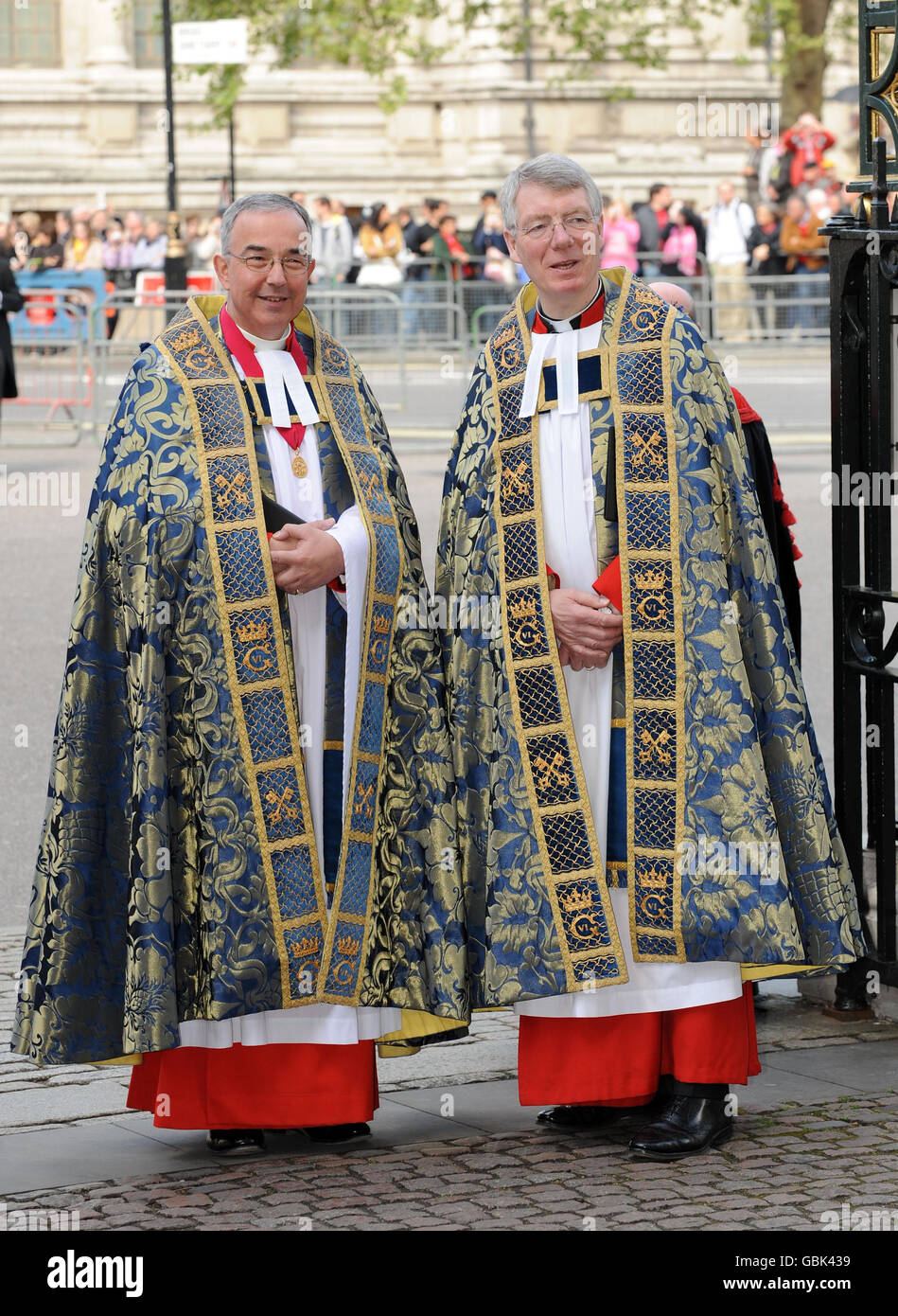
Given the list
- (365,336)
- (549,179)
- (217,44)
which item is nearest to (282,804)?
(549,179)

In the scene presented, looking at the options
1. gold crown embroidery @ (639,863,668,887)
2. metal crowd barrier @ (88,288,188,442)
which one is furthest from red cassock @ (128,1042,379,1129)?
metal crowd barrier @ (88,288,188,442)

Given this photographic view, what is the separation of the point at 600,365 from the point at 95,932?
164 cm

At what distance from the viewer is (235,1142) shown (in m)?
4.99

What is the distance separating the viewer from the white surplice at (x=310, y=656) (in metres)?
4.96

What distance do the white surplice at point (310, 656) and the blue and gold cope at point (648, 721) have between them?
269 mm

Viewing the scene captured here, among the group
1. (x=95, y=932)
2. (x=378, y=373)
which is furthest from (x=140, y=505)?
(x=378, y=373)

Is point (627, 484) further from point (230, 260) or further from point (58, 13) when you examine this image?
point (58, 13)

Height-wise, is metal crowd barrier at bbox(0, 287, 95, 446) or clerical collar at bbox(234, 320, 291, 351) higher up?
metal crowd barrier at bbox(0, 287, 95, 446)

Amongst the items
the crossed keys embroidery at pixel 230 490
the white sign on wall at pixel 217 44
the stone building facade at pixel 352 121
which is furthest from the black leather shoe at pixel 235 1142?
the stone building facade at pixel 352 121

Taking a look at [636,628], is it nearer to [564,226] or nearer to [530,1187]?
[564,226]

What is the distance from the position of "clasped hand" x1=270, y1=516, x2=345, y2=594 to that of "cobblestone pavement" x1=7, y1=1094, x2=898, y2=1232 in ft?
4.07

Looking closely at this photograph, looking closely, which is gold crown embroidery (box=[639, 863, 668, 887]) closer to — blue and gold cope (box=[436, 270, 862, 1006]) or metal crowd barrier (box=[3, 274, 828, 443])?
blue and gold cope (box=[436, 270, 862, 1006])

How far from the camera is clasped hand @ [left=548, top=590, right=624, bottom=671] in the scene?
4957 mm

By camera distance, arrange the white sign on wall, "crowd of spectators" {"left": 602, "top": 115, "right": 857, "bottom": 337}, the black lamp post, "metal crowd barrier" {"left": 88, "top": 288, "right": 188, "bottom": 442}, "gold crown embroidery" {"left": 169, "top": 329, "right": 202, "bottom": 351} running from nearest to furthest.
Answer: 1. "gold crown embroidery" {"left": 169, "top": 329, "right": 202, "bottom": 351}
2. "metal crowd barrier" {"left": 88, "top": 288, "right": 188, "bottom": 442}
3. the white sign on wall
4. the black lamp post
5. "crowd of spectators" {"left": 602, "top": 115, "right": 857, "bottom": 337}
